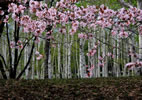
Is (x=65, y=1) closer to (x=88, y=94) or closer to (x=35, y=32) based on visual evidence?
(x=35, y=32)

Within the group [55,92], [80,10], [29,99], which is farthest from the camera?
[80,10]

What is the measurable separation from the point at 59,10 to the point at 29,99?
11.4ft

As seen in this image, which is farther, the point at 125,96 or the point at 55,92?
the point at 55,92

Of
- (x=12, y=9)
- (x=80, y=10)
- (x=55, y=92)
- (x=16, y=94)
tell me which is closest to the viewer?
(x=16, y=94)

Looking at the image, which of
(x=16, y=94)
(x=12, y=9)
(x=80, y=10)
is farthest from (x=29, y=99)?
(x=80, y=10)

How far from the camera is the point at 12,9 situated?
6117mm

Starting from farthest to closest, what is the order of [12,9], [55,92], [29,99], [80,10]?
[80,10] → [12,9] → [55,92] → [29,99]

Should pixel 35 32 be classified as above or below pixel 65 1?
below

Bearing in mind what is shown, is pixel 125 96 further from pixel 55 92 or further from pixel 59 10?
pixel 59 10

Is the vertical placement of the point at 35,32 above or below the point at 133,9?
below

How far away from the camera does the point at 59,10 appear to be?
679 cm

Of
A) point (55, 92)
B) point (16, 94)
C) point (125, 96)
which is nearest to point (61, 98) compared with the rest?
point (55, 92)

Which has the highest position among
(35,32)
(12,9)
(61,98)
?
(12,9)

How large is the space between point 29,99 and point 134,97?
5.53 feet
